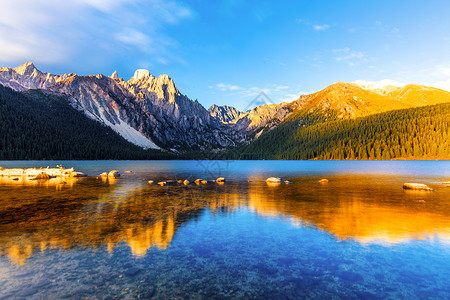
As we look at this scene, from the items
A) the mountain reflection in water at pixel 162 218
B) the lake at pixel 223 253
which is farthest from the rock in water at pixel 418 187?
the lake at pixel 223 253

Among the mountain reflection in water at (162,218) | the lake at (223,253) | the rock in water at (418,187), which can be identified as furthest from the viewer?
the rock in water at (418,187)

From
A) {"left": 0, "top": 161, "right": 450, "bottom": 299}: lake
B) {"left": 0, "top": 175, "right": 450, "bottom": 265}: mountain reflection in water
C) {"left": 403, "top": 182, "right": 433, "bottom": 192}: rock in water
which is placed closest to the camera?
{"left": 0, "top": 161, "right": 450, "bottom": 299}: lake

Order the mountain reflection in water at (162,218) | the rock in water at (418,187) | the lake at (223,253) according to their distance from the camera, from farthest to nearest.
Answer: the rock in water at (418,187) < the mountain reflection in water at (162,218) < the lake at (223,253)

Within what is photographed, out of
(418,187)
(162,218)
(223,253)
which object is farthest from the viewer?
(418,187)

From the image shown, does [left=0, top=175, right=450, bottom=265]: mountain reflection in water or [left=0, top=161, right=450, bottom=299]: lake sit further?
[left=0, top=175, right=450, bottom=265]: mountain reflection in water

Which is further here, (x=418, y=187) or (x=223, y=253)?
(x=418, y=187)

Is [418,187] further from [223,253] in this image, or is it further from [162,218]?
[162,218]

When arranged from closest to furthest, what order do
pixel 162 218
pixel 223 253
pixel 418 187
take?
pixel 223 253, pixel 162 218, pixel 418 187

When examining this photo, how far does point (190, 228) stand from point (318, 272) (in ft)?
37.2

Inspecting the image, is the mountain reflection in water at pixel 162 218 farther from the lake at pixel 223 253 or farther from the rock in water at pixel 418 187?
the rock in water at pixel 418 187

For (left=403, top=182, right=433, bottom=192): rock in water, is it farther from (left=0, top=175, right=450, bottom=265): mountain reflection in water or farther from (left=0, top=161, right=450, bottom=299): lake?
(left=0, top=161, right=450, bottom=299): lake

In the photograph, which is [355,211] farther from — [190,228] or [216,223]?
[190,228]

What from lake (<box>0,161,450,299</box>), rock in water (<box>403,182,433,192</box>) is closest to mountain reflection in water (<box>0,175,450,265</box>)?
lake (<box>0,161,450,299</box>)

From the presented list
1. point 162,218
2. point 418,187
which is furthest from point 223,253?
point 418,187
